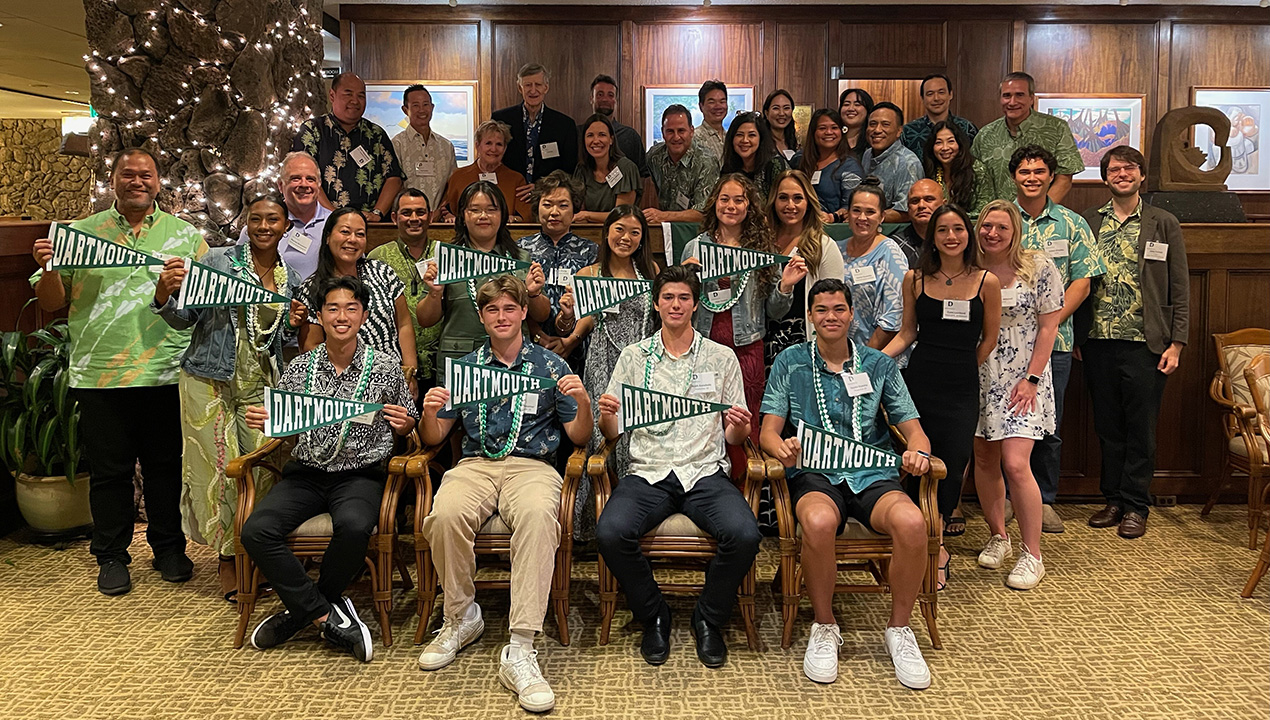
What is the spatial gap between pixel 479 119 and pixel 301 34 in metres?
2.14

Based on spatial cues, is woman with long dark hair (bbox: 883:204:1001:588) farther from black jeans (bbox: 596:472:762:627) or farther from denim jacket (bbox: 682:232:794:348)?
black jeans (bbox: 596:472:762:627)

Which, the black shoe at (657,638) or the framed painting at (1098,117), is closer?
the black shoe at (657,638)

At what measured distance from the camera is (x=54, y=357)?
13.4ft

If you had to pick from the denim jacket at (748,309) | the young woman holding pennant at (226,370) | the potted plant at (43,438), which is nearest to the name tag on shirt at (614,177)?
the denim jacket at (748,309)

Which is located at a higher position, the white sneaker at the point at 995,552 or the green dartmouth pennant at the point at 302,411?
the green dartmouth pennant at the point at 302,411

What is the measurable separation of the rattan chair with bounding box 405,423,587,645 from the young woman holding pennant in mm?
781

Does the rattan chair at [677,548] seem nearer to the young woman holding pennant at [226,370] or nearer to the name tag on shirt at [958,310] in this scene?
the name tag on shirt at [958,310]

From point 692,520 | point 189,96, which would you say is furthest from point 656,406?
point 189,96

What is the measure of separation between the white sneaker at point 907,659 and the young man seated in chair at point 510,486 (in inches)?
45.0

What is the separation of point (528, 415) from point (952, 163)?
267cm

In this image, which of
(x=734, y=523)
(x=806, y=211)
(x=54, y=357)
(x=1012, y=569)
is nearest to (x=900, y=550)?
(x=734, y=523)

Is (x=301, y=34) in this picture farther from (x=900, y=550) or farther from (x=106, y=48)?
(x=900, y=550)

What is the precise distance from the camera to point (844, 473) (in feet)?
10.0

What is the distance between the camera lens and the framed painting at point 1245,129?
7918 millimetres
